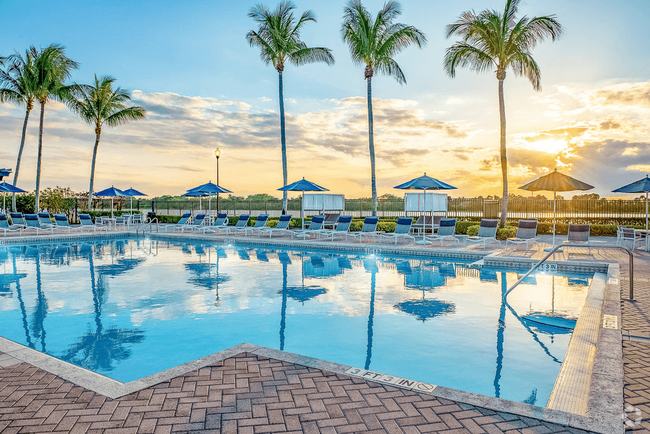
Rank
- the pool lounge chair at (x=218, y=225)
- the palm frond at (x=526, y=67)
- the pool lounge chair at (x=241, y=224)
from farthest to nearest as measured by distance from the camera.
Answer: the pool lounge chair at (x=218, y=225), the pool lounge chair at (x=241, y=224), the palm frond at (x=526, y=67)

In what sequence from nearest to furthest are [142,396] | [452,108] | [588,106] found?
1. [142,396]
2. [588,106]
3. [452,108]

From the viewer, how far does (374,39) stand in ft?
57.7

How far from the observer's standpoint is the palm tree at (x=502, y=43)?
15.1 m

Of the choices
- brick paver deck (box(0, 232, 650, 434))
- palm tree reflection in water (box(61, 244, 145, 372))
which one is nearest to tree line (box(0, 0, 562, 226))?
palm tree reflection in water (box(61, 244, 145, 372))

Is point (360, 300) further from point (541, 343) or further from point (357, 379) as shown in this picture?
point (357, 379)

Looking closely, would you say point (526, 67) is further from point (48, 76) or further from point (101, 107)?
point (101, 107)

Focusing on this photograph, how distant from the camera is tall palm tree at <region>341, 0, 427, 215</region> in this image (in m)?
17.4

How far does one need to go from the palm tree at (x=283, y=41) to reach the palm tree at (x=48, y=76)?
39.2ft

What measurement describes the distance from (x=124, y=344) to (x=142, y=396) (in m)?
2.31

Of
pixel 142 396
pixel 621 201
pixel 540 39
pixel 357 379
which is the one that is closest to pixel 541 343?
pixel 357 379

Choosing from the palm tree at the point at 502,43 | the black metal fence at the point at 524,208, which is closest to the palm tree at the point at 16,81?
the black metal fence at the point at 524,208

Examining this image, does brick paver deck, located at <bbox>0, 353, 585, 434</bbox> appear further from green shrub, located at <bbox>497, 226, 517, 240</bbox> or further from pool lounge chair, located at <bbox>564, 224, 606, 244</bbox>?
green shrub, located at <bbox>497, 226, 517, 240</bbox>

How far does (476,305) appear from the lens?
674 cm

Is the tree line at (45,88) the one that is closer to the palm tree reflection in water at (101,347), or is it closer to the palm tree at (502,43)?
the palm tree at (502,43)
